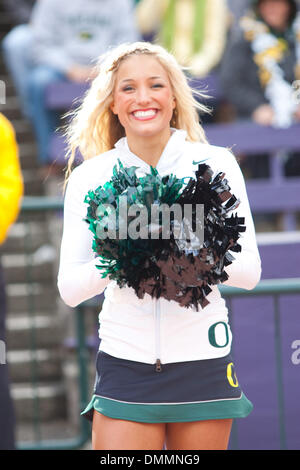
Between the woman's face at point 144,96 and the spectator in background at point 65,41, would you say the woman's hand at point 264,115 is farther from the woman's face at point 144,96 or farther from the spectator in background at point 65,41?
the woman's face at point 144,96

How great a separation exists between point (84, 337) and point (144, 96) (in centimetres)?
200

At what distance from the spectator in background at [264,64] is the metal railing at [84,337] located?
1.96 metres

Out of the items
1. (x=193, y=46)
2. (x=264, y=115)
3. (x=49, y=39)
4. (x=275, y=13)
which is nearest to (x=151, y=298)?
(x=264, y=115)

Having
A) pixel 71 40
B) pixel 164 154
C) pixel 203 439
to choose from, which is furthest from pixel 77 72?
pixel 203 439

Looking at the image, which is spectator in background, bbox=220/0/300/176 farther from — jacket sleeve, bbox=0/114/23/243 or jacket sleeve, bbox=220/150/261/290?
jacket sleeve, bbox=220/150/261/290

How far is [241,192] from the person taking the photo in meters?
2.43

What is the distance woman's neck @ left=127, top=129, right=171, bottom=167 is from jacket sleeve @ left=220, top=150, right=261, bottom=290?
191 millimetres

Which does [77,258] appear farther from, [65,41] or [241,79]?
[65,41]

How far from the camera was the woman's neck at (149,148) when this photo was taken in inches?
98.8

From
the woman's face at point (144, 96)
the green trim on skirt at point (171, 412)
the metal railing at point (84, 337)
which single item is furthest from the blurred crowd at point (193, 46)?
the green trim on skirt at point (171, 412)

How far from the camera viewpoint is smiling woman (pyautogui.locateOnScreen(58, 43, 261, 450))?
235 centimetres

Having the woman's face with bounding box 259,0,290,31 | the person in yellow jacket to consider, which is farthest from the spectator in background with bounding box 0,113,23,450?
the person in yellow jacket

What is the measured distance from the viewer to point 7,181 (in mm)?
3021

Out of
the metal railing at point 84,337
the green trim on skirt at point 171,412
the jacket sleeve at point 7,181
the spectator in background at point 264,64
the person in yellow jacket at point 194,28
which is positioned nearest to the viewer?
the green trim on skirt at point 171,412
